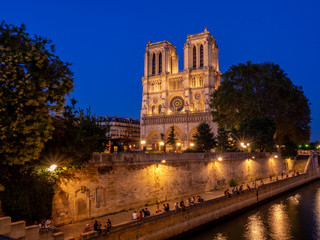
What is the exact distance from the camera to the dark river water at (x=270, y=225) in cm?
1656

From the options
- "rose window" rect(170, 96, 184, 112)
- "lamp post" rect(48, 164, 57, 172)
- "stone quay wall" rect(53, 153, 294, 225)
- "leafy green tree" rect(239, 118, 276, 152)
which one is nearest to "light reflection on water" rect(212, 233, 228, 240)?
"stone quay wall" rect(53, 153, 294, 225)

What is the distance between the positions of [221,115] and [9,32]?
34.0m

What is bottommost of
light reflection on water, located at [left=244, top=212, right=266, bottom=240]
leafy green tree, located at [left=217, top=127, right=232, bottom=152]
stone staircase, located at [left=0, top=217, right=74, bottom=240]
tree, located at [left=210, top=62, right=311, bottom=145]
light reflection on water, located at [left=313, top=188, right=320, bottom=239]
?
light reflection on water, located at [left=244, top=212, right=266, bottom=240]

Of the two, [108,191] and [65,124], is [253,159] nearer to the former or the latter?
[108,191]

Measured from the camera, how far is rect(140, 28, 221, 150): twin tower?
211 feet

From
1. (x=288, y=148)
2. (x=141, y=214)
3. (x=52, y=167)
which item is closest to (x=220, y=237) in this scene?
(x=141, y=214)

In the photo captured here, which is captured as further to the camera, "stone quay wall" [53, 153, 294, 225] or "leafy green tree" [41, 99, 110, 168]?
"stone quay wall" [53, 153, 294, 225]

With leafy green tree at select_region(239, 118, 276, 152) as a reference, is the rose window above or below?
above

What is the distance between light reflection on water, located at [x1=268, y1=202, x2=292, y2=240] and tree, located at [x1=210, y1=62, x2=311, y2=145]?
46.7 feet

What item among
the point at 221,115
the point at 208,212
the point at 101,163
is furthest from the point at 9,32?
the point at 221,115

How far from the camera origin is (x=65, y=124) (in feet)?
44.3

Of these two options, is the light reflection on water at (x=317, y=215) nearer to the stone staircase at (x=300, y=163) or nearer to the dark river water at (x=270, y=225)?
the dark river water at (x=270, y=225)

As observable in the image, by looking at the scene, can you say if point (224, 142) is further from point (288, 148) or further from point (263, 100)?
point (288, 148)

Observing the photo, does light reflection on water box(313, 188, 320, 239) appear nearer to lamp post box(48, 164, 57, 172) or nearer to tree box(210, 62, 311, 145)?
tree box(210, 62, 311, 145)
